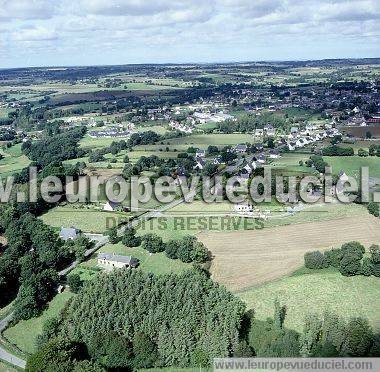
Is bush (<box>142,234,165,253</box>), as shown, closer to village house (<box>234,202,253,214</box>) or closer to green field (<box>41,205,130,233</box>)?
green field (<box>41,205,130,233</box>)

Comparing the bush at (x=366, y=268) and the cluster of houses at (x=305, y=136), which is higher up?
the cluster of houses at (x=305, y=136)

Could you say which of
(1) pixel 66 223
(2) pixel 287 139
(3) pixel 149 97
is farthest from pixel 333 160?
(3) pixel 149 97

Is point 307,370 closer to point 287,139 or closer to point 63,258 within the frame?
point 63,258

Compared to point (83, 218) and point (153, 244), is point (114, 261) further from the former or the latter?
point (83, 218)

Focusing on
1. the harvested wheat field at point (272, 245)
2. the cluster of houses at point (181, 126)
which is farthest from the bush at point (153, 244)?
the cluster of houses at point (181, 126)

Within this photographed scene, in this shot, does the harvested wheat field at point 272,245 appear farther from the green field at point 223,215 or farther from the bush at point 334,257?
the bush at point 334,257

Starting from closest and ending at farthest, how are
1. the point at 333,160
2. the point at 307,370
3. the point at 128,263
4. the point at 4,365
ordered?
1. the point at 307,370
2. the point at 4,365
3. the point at 128,263
4. the point at 333,160

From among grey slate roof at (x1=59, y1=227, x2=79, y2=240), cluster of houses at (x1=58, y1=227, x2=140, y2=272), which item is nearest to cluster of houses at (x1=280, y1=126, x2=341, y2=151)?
grey slate roof at (x1=59, y1=227, x2=79, y2=240)
